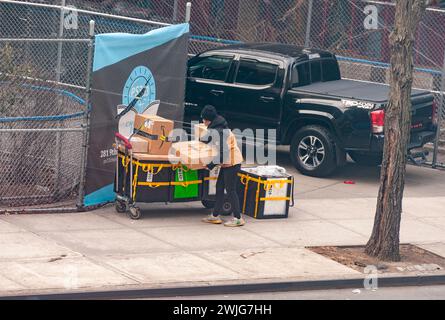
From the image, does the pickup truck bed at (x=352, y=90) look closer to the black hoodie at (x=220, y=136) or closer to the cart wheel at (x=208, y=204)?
the cart wheel at (x=208, y=204)

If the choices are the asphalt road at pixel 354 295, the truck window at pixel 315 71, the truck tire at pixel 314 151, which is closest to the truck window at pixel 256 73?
the truck window at pixel 315 71

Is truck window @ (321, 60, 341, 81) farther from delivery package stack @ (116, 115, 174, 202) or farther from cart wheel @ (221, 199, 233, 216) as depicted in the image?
delivery package stack @ (116, 115, 174, 202)

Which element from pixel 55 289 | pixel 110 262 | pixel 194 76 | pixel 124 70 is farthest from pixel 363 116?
pixel 55 289

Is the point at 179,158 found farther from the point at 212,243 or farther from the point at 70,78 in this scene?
the point at 70,78

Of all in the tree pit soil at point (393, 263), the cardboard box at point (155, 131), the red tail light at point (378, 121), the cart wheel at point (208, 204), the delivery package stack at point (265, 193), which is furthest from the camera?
the red tail light at point (378, 121)

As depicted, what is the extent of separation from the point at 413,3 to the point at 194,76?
5.91 m

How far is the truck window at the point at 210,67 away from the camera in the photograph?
15.9m

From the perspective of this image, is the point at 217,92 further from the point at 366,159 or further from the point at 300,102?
the point at 366,159

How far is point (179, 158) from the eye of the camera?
11.9 metres

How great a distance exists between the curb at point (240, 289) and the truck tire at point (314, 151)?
15.7ft

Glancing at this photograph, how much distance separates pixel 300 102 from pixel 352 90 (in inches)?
35.0

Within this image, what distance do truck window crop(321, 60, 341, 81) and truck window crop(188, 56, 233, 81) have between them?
1.65 metres

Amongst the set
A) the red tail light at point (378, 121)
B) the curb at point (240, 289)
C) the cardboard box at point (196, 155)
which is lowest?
the curb at point (240, 289)

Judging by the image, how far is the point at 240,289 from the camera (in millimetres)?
9531
